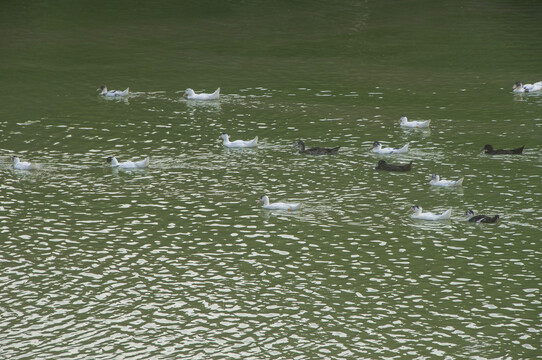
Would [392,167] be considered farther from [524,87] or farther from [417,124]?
[524,87]

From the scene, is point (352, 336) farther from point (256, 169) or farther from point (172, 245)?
point (256, 169)

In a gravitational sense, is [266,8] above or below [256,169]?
above

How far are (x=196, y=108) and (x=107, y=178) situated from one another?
33.9 ft

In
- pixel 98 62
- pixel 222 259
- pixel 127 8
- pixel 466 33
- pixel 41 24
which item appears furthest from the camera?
pixel 127 8

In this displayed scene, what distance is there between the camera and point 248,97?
4169 cm

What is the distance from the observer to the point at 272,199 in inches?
1095

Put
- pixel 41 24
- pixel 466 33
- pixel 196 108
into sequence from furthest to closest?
pixel 41 24 → pixel 466 33 → pixel 196 108

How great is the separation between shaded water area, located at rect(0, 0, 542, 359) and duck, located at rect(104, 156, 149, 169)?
1.13ft

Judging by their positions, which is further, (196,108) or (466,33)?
(466,33)

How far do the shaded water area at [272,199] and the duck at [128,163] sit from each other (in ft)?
1.13

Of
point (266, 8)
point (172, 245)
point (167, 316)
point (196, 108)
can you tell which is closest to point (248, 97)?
point (196, 108)

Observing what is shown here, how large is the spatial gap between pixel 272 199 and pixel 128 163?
6.26 meters

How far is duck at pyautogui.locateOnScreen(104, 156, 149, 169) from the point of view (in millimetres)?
31359

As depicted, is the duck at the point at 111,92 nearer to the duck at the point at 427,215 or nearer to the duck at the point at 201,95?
the duck at the point at 201,95
